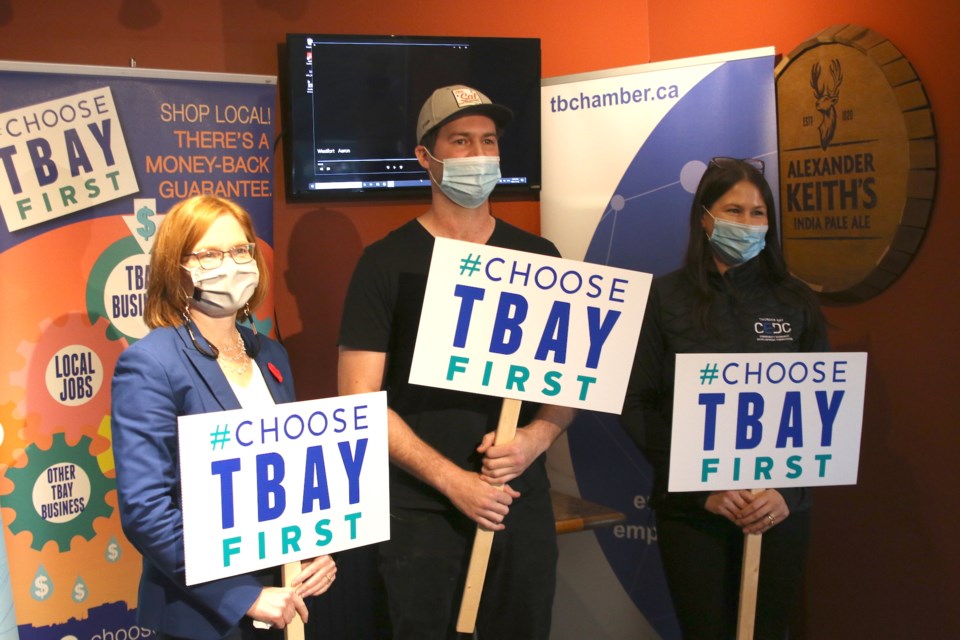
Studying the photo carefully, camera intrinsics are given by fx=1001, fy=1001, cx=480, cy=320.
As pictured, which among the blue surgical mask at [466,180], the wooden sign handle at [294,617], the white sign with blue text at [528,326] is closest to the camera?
the wooden sign handle at [294,617]

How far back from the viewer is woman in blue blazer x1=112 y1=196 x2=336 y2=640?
1.75 m

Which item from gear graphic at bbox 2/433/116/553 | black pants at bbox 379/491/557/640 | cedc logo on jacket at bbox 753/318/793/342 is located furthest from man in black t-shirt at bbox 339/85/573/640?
gear graphic at bbox 2/433/116/553

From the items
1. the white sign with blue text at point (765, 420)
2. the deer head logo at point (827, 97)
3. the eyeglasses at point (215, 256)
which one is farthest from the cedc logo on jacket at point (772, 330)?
the eyeglasses at point (215, 256)

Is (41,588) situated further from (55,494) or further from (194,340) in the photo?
(194,340)

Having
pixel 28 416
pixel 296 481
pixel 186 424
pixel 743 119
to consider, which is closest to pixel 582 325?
pixel 296 481

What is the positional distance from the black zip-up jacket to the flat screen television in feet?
4.98

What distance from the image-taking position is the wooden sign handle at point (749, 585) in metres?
2.23

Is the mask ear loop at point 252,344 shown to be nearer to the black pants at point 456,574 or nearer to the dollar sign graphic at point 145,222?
the black pants at point 456,574

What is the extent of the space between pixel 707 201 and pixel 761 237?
0.16 meters

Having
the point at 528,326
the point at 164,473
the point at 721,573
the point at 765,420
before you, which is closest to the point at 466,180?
the point at 528,326

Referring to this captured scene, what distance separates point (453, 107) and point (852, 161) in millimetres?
1518

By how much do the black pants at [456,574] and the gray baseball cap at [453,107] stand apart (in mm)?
910

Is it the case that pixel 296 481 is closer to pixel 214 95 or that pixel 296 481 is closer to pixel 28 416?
pixel 28 416

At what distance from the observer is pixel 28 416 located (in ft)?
9.48
